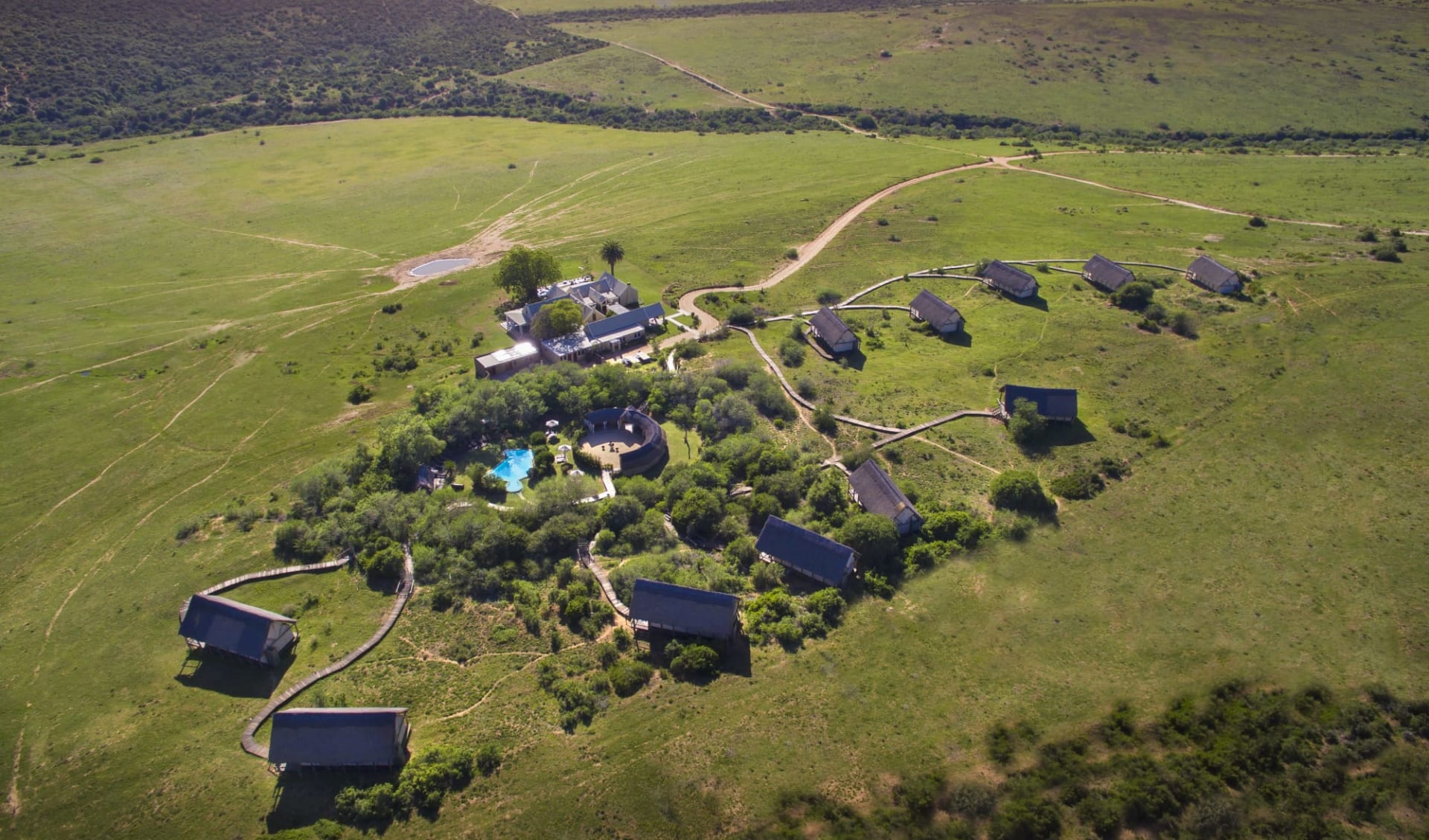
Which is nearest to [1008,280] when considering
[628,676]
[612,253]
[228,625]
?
[612,253]

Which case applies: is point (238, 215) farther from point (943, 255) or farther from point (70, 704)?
point (943, 255)

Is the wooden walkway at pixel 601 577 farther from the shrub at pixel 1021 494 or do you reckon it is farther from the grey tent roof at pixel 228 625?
the shrub at pixel 1021 494

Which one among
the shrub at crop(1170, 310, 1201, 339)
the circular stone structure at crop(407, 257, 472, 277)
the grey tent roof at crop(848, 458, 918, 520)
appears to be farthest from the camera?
the circular stone structure at crop(407, 257, 472, 277)

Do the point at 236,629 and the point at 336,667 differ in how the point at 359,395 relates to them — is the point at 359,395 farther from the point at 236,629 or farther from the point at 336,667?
the point at 336,667

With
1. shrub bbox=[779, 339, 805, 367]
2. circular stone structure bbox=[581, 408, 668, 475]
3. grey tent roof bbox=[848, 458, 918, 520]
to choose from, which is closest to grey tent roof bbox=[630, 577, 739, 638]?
grey tent roof bbox=[848, 458, 918, 520]

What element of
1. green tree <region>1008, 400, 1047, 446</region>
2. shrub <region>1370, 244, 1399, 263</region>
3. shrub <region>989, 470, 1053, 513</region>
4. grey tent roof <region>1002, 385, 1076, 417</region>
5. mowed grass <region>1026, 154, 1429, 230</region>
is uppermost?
mowed grass <region>1026, 154, 1429, 230</region>

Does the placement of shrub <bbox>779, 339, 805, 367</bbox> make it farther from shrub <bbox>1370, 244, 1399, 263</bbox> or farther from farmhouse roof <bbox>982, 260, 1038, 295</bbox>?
shrub <bbox>1370, 244, 1399, 263</bbox>

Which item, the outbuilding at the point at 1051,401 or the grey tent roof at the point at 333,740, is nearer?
the grey tent roof at the point at 333,740

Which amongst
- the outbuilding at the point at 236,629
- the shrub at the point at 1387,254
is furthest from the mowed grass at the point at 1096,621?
the shrub at the point at 1387,254
